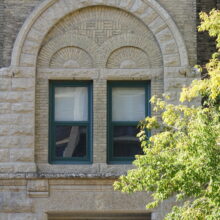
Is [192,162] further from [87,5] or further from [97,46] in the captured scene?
[87,5]

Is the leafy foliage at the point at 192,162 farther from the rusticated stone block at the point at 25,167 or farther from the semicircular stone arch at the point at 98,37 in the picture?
the semicircular stone arch at the point at 98,37

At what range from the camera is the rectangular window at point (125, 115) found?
17.3 m

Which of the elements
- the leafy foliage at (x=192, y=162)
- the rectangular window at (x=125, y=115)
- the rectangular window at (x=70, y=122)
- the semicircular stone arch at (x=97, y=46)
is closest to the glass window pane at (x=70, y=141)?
the rectangular window at (x=70, y=122)

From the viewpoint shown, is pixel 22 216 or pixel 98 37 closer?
pixel 22 216

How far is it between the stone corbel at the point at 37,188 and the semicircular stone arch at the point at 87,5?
9.83 feet

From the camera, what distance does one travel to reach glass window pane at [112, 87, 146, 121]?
1744 cm

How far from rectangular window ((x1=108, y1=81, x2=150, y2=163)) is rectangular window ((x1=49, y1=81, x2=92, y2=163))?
578mm

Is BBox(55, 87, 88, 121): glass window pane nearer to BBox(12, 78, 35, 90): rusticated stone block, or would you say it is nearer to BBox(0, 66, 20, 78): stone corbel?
BBox(12, 78, 35, 90): rusticated stone block

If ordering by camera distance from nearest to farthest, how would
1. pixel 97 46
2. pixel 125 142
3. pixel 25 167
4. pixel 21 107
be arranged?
pixel 25 167, pixel 21 107, pixel 97 46, pixel 125 142

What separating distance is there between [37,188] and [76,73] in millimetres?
3096

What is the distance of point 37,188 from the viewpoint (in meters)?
16.6

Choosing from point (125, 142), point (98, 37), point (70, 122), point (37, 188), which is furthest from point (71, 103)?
point (37, 188)

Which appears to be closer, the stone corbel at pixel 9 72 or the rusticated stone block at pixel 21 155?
the rusticated stone block at pixel 21 155

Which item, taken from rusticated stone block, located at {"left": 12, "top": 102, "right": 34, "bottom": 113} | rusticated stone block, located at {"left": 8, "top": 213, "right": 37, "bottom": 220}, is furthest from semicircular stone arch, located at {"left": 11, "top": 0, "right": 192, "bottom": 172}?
rusticated stone block, located at {"left": 8, "top": 213, "right": 37, "bottom": 220}
